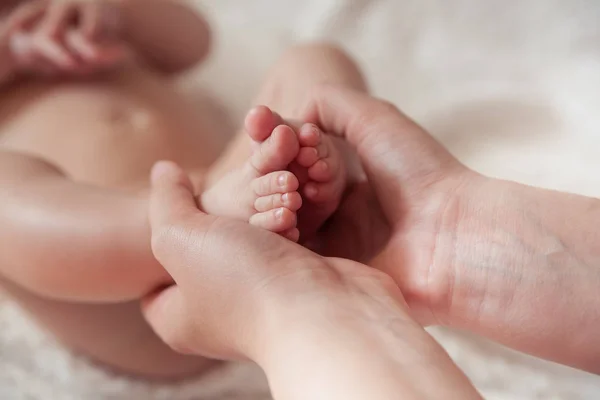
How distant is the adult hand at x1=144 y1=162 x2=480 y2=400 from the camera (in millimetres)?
383

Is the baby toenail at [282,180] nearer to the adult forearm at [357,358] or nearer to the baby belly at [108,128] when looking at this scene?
the adult forearm at [357,358]

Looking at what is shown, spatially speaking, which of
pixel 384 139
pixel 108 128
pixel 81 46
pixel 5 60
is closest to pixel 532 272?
pixel 384 139

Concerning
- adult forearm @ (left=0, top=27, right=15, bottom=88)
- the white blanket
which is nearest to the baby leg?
the white blanket

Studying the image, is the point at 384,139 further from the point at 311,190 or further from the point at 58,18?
the point at 58,18

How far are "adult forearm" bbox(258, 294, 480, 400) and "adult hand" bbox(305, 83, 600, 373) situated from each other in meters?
0.13

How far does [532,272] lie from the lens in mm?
535

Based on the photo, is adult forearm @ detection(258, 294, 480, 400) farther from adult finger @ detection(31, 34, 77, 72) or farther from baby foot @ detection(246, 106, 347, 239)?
adult finger @ detection(31, 34, 77, 72)

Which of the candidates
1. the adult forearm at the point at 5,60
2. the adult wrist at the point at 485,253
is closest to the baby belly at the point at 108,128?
the adult forearm at the point at 5,60

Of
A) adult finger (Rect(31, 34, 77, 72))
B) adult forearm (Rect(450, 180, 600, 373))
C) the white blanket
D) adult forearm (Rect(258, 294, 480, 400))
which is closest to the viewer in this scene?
adult forearm (Rect(258, 294, 480, 400))

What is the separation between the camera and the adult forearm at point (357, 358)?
0.37 m

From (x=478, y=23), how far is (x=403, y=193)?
0.47m

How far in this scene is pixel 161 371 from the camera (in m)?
0.81

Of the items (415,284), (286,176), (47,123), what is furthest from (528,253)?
(47,123)

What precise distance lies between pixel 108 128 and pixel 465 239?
518 mm
